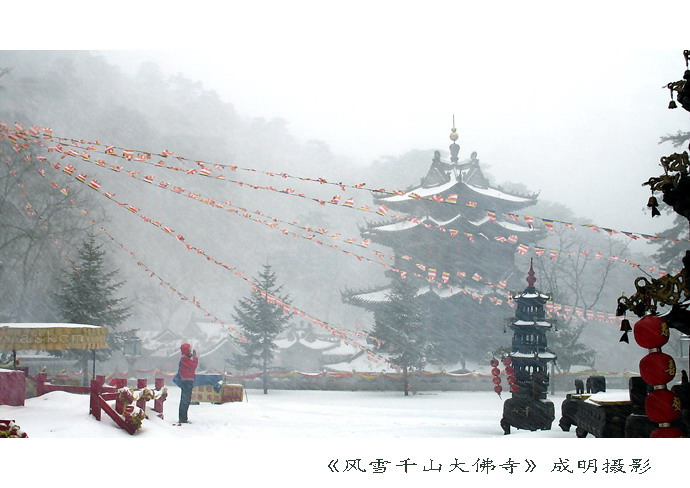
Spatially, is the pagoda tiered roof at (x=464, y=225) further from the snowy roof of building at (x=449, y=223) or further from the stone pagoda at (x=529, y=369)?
the stone pagoda at (x=529, y=369)

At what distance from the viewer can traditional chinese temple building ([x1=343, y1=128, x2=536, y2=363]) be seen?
835 cm

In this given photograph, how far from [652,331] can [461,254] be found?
18.8 feet

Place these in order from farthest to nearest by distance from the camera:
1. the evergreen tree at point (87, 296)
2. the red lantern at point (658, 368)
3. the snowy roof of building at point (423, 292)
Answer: the snowy roof of building at point (423, 292) < the evergreen tree at point (87, 296) < the red lantern at point (658, 368)

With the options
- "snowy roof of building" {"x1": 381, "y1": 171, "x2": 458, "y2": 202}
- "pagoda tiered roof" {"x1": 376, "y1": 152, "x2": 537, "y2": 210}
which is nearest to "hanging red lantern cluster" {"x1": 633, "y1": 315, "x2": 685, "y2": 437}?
"pagoda tiered roof" {"x1": 376, "y1": 152, "x2": 537, "y2": 210}

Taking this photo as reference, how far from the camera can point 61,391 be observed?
16.2 ft

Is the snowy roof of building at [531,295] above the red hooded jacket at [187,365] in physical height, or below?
above

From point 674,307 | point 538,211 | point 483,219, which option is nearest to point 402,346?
point 483,219

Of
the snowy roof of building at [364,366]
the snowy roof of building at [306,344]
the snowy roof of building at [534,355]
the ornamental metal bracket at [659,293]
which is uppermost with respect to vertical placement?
the ornamental metal bracket at [659,293]

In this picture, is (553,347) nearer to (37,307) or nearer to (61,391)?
(61,391)

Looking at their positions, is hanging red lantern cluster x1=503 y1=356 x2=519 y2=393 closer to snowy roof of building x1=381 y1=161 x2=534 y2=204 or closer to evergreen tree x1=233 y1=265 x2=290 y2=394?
snowy roof of building x1=381 y1=161 x2=534 y2=204

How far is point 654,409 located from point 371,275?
29.3ft

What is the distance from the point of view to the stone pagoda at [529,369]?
495 cm

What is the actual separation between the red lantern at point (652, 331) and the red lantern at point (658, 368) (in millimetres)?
59

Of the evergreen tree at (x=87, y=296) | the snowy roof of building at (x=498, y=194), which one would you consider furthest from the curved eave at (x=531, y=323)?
the evergreen tree at (x=87, y=296)
